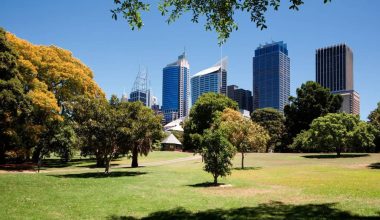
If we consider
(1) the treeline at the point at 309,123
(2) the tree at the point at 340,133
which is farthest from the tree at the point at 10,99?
(2) the tree at the point at 340,133

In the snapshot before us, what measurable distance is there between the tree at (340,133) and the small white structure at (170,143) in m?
39.0

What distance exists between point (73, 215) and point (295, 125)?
7226 centimetres

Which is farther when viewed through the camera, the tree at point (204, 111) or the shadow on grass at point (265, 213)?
the tree at point (204, 111)

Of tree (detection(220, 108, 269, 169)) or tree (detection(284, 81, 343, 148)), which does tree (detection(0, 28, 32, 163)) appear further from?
tree (detection(284, 81, 343, 148))

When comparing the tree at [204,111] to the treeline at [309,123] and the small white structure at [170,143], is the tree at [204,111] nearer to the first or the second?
the treeline at [309,123]

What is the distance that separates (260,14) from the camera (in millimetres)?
11359

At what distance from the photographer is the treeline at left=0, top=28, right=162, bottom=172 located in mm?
34125

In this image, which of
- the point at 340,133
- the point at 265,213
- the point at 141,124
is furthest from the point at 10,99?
the point at 340,133

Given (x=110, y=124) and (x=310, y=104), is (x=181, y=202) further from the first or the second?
(x=310, y=104)

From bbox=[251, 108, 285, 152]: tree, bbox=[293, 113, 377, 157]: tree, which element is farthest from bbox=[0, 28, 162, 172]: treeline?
bbox=[251, 108, 285, 152]: tree

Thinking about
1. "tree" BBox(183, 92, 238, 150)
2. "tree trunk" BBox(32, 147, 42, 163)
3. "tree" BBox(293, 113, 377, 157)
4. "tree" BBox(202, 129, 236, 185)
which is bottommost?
"tree trunk" BBox(32, 147, 42, 163)

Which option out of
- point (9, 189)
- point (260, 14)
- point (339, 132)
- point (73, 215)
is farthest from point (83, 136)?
point (339, 132)

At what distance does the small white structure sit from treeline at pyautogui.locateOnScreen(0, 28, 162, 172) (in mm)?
37264

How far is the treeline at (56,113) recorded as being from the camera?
3412 centimetres
